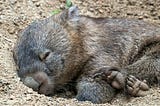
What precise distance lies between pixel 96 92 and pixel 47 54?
0.61 metres

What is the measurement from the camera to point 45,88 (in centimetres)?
558

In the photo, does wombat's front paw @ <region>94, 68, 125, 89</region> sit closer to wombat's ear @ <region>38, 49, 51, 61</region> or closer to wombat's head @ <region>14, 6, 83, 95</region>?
wombat's head @ <region>14, 6, 83, 95</region>

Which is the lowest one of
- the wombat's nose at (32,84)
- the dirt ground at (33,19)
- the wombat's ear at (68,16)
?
the wombat's nose at (32,84)

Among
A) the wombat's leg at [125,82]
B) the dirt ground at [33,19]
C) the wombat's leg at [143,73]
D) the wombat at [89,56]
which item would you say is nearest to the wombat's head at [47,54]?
the wombat at [89,56]

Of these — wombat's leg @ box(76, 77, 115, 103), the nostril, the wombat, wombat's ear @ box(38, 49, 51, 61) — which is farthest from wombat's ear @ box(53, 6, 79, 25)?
the nostril

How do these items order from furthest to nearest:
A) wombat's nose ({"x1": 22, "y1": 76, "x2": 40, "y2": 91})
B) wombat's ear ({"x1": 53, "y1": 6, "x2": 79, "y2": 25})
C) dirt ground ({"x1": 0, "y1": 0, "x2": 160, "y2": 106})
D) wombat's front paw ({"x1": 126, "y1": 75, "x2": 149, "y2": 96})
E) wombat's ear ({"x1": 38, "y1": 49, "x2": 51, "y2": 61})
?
wombat's ear ({"x1": 53, "y1": 6, "x2": 79, "y2": 25}) → wombat's ear ({"x1": 38, "y1": 49, "x2": 51, "y2": 61}) → wombat's front paw ({"x1": 126, "y1": 75, "x2": 149, "y2": 96}) → wombat's nose ({"x1": 22, "y1": 76, "x2": 40, "y2": 91}) → dirt ground ({"x1": 0, "y1": 0, "x2": 160, "y2": 106})

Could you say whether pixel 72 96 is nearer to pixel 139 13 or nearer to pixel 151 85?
pixel 151 85

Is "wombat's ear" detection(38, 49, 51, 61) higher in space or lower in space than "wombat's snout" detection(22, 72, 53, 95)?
higher

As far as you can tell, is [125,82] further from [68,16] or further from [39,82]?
[68,16]

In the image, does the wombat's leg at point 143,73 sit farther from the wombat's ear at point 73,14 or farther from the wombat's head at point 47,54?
the wombat's ear at point 73,14

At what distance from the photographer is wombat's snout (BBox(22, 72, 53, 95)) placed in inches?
215

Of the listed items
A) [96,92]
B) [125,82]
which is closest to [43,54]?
[96,92]

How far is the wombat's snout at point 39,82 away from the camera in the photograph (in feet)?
17.9

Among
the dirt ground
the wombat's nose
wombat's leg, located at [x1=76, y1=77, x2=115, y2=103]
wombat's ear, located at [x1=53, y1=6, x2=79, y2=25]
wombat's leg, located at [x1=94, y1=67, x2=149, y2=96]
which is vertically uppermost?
wombat's ear, located at [x1=53, y1=6, x2=79, y2=25]
